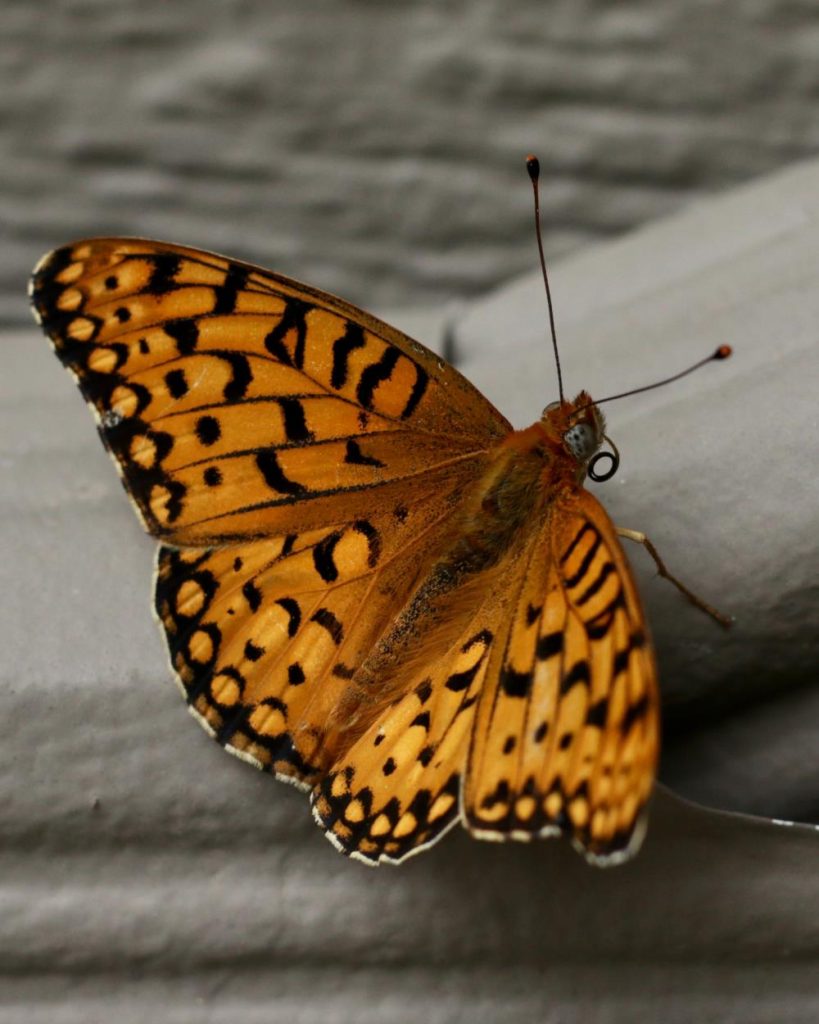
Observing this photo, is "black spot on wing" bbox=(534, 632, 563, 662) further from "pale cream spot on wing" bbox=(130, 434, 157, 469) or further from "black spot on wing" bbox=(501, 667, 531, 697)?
"pale cream spot on wing" bbox=(130, 434, 157, 469)

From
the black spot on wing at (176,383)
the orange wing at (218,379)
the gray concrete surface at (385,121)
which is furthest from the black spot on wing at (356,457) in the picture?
the gray concrete surface at (385,121)

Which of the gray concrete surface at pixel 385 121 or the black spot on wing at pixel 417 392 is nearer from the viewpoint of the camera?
the black spot on wing at pixel 417 392

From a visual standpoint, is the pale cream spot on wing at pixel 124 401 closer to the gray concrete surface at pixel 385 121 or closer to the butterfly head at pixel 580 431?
the butterfly head at pixel 580 431

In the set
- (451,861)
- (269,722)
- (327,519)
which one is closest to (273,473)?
(327,519)

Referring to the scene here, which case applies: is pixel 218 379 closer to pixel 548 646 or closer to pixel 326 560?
pixel 326 560

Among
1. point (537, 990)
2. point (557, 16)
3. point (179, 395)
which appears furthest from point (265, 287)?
point (557, 16)

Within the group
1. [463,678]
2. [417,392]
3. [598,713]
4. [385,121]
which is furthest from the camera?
[385,121]

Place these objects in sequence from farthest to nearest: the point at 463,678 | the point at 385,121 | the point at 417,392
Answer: the point at 385,121 < the point at 417,392 < the point at 463,678
